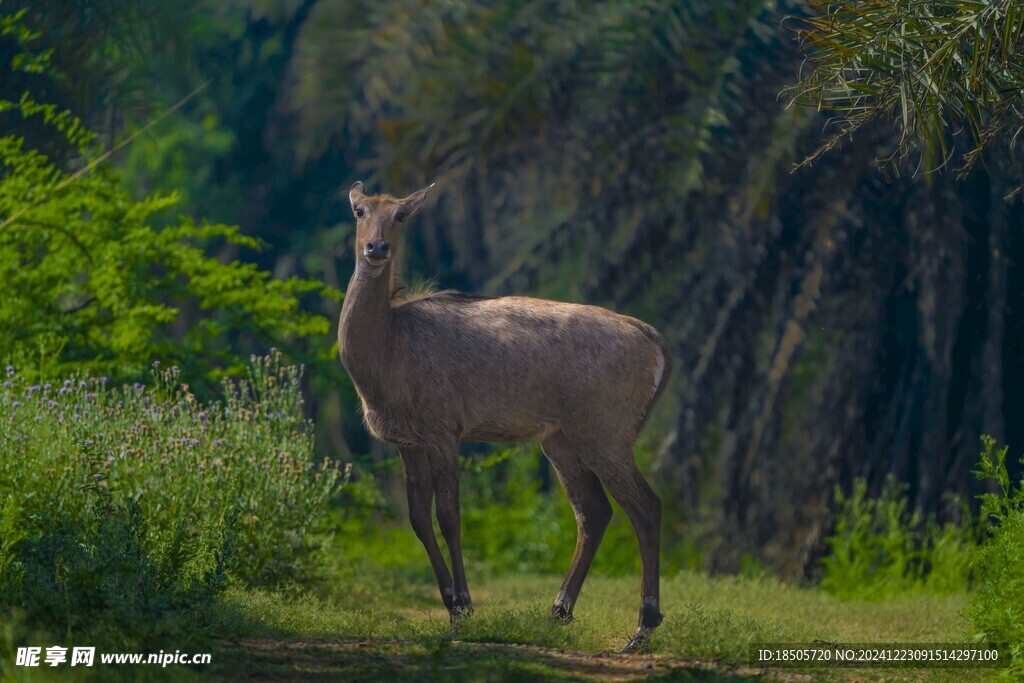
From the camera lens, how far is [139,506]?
9273 millimetres

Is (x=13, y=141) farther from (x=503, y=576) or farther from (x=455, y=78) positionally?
(x=503, y=576)

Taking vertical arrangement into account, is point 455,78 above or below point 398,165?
above

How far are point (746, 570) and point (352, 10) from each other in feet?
33.8

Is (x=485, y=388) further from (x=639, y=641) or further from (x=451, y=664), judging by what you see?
(x=451, y=664)

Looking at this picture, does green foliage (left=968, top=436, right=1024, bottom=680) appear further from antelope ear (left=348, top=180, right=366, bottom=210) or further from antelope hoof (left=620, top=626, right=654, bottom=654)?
antelope ear (left=348, top=180, right=366, bottom=210)

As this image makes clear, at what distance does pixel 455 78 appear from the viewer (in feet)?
53.9

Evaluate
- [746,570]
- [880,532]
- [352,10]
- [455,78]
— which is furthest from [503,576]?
[352,10]

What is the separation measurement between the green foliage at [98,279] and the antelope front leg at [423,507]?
4127 mm

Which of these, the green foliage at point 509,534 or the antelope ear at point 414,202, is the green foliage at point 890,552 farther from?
the antelope ear at point 414,202

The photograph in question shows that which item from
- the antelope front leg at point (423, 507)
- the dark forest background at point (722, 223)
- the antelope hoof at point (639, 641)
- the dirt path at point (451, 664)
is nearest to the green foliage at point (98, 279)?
the dark forest background at point (722, 223)

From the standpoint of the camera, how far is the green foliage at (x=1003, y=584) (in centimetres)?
813

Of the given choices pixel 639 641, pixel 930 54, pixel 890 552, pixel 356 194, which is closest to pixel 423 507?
pixel 639 641

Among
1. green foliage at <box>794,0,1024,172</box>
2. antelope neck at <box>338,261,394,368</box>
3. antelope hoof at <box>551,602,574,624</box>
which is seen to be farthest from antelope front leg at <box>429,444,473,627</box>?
green foliage at <box>794,0,1024,172</box>

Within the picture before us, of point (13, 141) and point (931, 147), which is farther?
point (13, 141)
